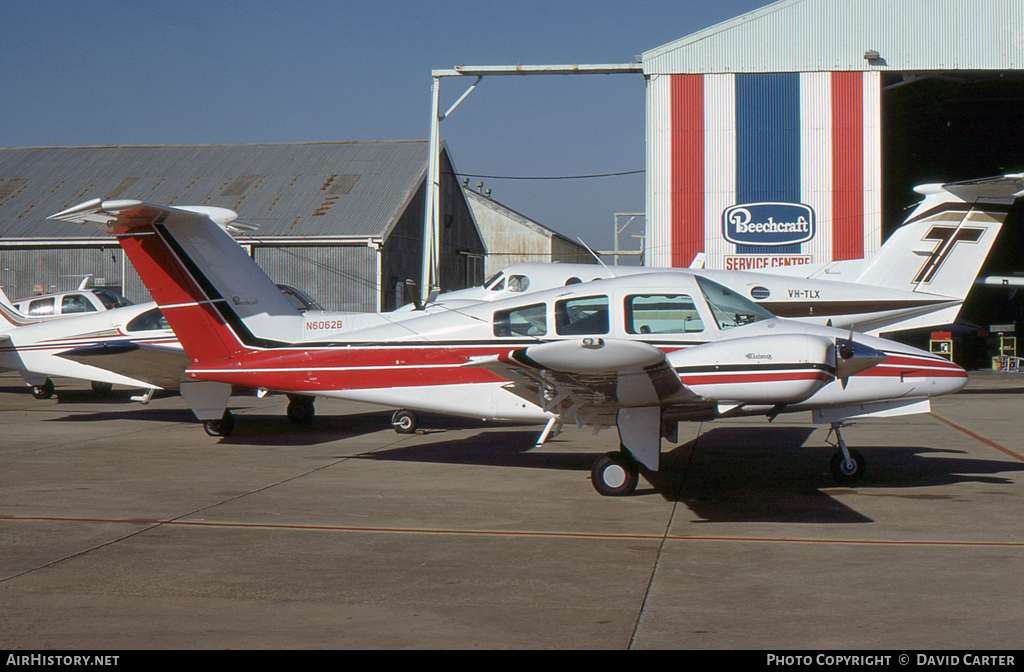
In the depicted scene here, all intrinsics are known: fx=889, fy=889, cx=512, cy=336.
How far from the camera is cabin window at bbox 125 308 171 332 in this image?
1363 centimetres

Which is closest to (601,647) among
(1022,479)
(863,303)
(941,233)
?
(1022,479)

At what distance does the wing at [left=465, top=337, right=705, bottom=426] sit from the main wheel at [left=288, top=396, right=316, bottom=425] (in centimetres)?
573

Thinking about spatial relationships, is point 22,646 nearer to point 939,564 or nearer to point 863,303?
point 939,564

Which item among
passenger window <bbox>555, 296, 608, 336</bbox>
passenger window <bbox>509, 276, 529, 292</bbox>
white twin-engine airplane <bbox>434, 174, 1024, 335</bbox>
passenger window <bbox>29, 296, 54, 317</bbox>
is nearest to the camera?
passenger window <bbox>555, 296, 608, 336</bbox>

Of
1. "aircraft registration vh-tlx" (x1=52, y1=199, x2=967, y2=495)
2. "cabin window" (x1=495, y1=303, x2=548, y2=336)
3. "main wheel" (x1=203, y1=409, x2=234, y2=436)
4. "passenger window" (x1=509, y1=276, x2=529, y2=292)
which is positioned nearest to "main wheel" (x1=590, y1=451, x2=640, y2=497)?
"aircraft registration vh-tlx" (x1=52, y1=199, x2=967, y2=495)

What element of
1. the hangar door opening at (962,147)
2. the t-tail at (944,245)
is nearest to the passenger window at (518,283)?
the t-tail at (944,245)

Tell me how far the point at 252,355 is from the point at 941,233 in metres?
12.8

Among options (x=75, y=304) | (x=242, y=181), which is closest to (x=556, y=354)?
(x=75, y=304)

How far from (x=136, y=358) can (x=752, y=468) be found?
27.7 feet

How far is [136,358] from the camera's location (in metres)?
12.4

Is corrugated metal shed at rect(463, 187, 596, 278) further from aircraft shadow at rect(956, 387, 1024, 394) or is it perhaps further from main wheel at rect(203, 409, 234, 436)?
main wheel at rect(203, 409, 234, 436)

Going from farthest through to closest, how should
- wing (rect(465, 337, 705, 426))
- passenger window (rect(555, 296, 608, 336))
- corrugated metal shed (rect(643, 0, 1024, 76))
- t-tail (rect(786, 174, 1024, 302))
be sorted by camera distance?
1. corrugated metal shed (rect(643, 0, 1024, 76))
2. t-tail (rect(786, 174, 1024, 302))
3. passenger window (rect(555, 296, 608, 336))
4. wing (rect(465, 337, 705, 426))

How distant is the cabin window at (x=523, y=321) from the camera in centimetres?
887

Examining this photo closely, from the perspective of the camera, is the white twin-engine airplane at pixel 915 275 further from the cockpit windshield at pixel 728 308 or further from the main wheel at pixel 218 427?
the cockpit windshield at pixel 728 308
